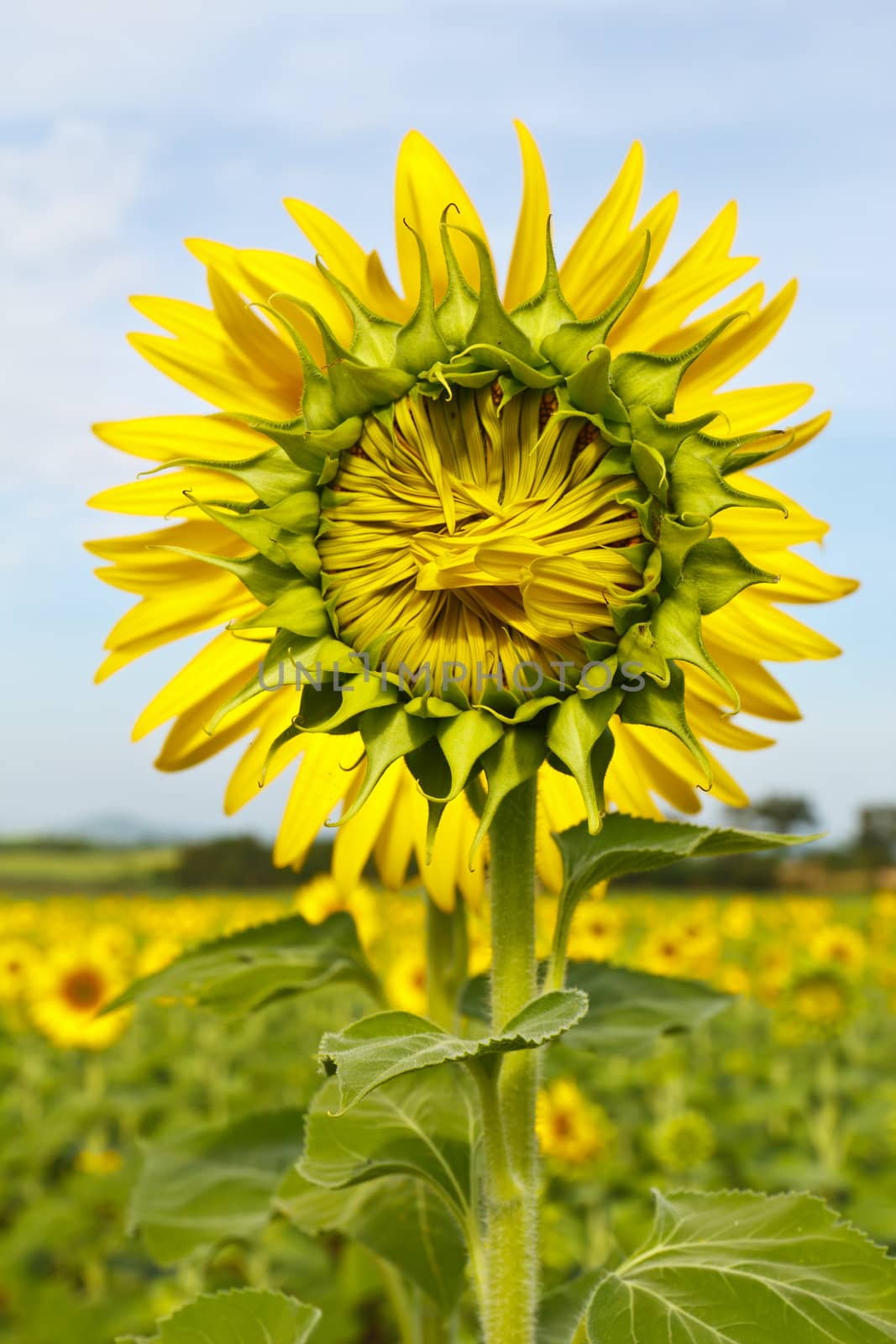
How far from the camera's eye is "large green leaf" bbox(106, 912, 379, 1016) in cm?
167

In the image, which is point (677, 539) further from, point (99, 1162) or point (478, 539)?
point (99, 1162)

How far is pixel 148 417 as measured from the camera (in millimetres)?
1518

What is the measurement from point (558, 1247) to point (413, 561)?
488cm

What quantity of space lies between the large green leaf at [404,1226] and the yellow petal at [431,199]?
3.72 feet

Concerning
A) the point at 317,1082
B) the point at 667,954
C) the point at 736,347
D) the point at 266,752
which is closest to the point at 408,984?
the point at 317,1082

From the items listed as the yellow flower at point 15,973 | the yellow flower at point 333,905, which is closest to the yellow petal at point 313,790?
the yellow flower at point 333,905

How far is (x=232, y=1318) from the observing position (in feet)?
4.36

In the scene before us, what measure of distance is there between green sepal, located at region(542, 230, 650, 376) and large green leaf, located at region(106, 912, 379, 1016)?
3.28ft

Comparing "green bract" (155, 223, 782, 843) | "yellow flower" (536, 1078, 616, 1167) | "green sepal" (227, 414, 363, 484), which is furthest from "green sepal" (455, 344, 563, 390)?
"yellow flower" (536, 1078, 616, 1167)

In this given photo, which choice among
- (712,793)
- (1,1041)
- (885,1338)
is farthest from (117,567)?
(1,1041)

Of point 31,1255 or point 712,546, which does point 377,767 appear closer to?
point 712,546

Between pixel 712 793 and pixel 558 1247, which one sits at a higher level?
pixel 712 793

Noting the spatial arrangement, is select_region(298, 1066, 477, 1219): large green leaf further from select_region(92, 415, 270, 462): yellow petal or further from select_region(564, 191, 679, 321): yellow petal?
select_region(564, 191, 679, 321): yellow petal

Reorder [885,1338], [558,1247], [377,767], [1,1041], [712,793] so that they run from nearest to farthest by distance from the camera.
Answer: [377,767] < [885,1338] < [712,793] < [558,1247] < [1,1041]
